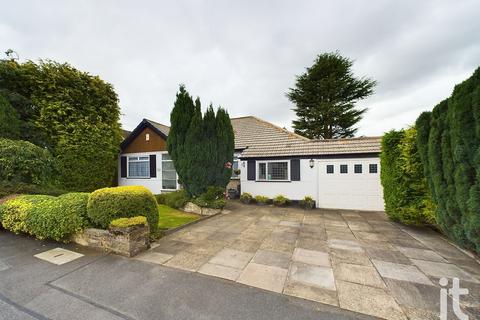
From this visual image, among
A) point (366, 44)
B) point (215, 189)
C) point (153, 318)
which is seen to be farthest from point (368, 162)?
point (153, 318)

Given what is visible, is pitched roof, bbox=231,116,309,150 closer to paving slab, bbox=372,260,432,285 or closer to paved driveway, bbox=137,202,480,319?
paved driveway, bbox=137,202,480,319

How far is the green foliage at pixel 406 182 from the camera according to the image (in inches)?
223

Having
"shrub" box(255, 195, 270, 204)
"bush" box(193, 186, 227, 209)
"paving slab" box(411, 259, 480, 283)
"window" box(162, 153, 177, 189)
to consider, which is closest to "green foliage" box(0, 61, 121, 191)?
"window" box(162, 153, 177, 189)

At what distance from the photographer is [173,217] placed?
6.91m

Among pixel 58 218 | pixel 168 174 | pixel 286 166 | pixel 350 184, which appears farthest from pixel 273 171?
pixel 58 218

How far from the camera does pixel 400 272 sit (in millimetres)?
3178

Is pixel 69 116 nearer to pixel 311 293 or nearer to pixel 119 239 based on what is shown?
pixel 119 239

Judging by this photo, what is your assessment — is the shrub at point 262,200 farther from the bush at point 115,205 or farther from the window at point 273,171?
the bush at point 115,205

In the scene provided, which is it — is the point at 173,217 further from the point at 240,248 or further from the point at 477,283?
the point at 477,283

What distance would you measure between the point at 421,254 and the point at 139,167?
47.1 feet

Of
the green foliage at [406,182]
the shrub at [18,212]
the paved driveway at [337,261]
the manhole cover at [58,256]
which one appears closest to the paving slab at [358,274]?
the paved driveway at [337,261]

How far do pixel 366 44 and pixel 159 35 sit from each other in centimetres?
980

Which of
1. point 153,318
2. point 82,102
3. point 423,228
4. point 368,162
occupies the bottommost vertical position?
point 423,228

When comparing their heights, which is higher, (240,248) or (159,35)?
(159,35)
